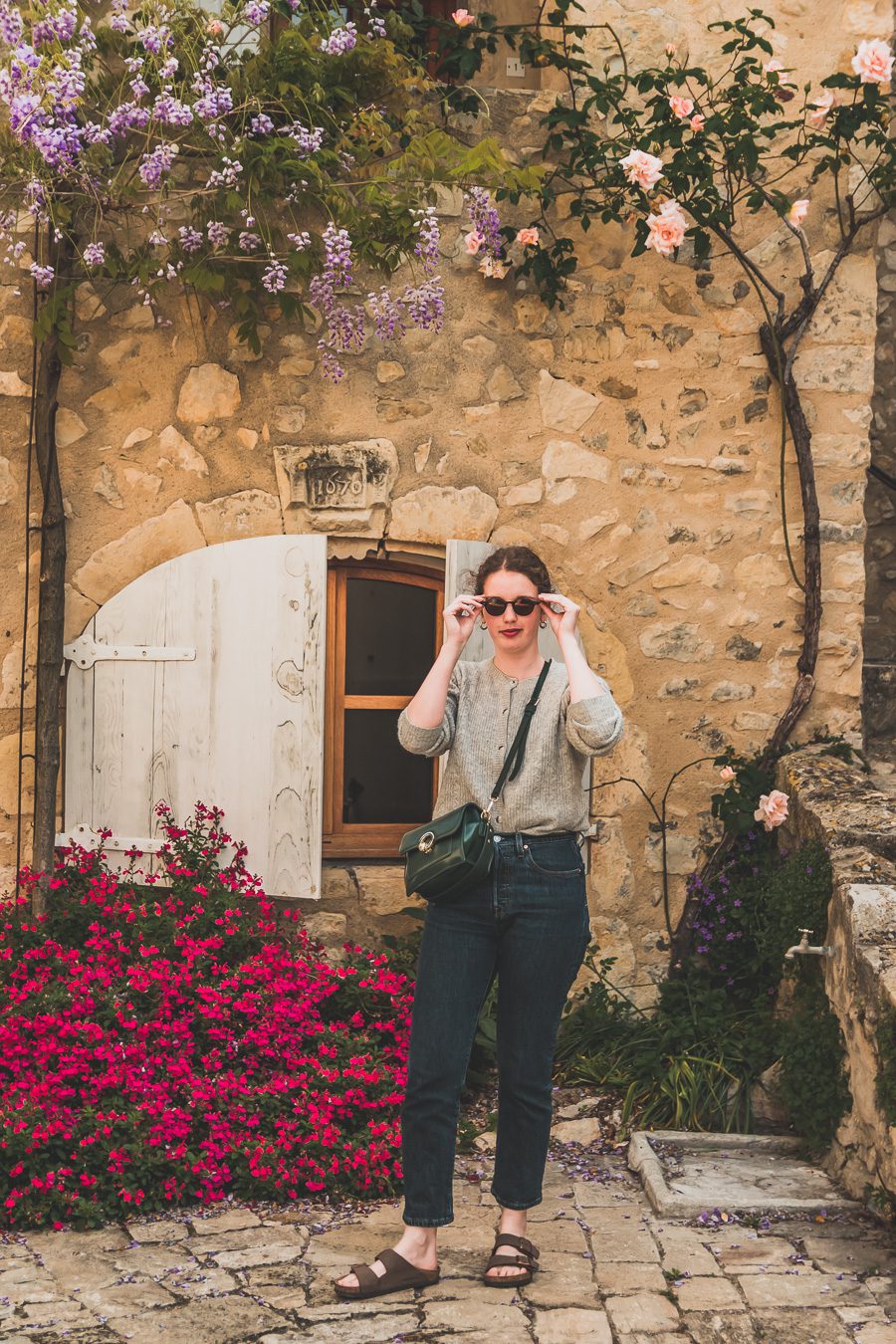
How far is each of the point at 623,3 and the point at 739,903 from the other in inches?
129

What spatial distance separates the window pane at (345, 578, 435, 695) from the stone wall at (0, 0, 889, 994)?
0.23 meters

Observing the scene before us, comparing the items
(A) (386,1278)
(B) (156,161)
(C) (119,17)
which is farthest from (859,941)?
(C) (119,17)

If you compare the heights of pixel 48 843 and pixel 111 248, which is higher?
pixel 111 248

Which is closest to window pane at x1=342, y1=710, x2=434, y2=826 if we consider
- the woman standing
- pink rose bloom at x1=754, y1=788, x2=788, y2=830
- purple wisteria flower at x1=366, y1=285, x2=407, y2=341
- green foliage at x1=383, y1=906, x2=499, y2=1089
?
green foliage at x1=383, y1=906, x2=499, y2=1089

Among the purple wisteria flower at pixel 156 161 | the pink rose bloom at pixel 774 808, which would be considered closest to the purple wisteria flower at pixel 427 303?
the purple wisteria flower at pixel 156 161

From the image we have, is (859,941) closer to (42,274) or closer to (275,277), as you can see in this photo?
(275,277)

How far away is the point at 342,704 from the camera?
491cm

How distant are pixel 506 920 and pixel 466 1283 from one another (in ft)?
2.88

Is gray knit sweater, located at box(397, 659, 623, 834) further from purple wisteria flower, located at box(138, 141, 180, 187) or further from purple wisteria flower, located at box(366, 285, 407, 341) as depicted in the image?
purple wisteria flower, located at box(138, 141, 180, 187)

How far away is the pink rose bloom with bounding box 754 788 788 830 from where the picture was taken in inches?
178

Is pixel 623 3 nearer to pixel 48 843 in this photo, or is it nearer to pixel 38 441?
pixel 38 441

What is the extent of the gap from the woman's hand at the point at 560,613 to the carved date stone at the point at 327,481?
1725 millimetres

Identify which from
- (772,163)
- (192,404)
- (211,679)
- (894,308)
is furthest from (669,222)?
(894,308)

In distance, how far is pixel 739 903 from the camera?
15.4ft
